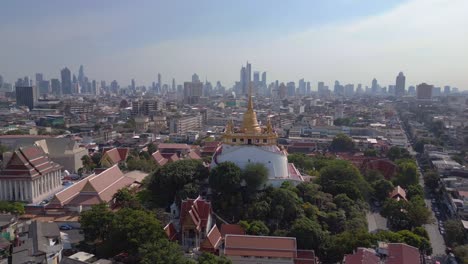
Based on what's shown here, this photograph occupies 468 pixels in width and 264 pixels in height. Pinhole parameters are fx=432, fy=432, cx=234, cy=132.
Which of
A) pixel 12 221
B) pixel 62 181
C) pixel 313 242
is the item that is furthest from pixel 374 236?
pixel 62 181

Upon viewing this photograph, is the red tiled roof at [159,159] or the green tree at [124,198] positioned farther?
the red tiled roof at [159,159]

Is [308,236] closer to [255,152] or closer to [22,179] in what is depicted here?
[255,152]

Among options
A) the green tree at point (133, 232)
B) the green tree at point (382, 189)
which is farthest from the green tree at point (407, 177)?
the green tree at point (133, 232)

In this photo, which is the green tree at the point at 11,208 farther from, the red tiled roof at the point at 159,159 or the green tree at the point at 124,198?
the red tiled roof at the point at 159,159

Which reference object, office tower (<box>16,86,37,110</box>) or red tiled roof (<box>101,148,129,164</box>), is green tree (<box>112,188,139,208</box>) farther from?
office tower (<box>16,86,37,110</box>)

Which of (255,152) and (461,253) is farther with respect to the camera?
(255,152)

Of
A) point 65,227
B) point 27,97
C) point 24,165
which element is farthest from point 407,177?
point 27,97
